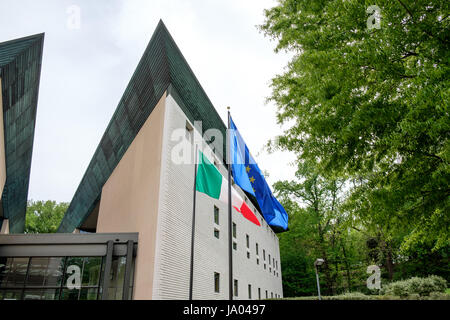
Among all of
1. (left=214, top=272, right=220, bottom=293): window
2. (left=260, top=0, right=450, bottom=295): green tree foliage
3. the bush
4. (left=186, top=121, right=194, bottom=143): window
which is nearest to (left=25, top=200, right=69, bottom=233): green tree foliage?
(left=214, top=272, right=220, bottom=293): window

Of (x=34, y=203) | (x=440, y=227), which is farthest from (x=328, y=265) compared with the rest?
(x=34, y=203)

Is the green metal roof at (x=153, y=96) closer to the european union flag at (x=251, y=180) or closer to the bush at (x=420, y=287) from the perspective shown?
the european union flag at (x=251, y=180)

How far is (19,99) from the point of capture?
47.9 ft

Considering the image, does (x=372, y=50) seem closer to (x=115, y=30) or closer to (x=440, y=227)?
(x=440, y=227)

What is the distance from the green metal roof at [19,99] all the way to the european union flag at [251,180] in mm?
10006

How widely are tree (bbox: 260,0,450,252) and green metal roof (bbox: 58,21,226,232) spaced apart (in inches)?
266

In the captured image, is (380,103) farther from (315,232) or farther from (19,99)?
(315,232)

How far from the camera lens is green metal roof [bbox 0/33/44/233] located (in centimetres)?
1191

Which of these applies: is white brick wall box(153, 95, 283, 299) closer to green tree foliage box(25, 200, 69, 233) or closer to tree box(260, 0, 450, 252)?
tree box(260, 0, 450, 252)

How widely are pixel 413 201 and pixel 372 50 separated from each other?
→ 338cm

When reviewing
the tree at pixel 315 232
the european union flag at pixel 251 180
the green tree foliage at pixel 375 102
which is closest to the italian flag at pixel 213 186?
the european union flag at pixel 251 180

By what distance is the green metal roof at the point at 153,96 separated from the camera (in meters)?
12.4

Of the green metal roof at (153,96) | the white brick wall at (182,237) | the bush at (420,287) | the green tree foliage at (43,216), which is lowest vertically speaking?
the bush at (420,287)

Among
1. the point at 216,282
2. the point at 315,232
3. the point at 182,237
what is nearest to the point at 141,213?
the point at 182,237
